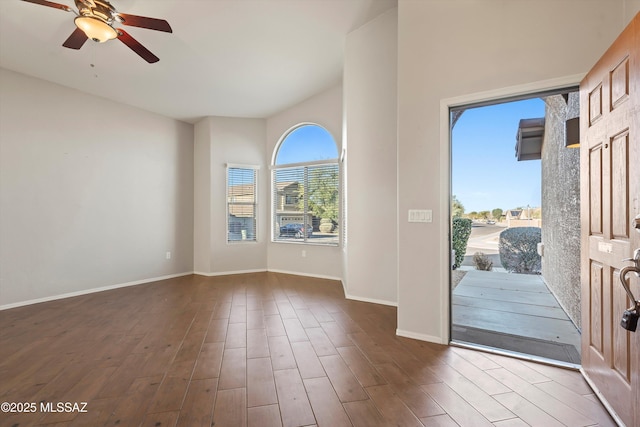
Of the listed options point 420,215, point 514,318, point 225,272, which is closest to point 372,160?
point 420,215

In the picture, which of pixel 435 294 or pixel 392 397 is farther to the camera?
pixel 435 294

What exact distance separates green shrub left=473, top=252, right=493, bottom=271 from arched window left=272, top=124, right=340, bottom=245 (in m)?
2.21

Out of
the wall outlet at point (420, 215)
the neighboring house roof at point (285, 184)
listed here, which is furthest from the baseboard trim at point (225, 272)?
the wall outlet at point (420, 215)

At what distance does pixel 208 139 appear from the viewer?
19.3 feet

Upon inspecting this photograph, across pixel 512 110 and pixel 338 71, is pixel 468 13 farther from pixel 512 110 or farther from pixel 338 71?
pixel 338 71

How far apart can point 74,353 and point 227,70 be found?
145 inches

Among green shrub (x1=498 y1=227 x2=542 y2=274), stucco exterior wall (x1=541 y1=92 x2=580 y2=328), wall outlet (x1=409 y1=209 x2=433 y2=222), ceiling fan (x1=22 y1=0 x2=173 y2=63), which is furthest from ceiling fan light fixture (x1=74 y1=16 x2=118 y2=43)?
green shrub (x1=498 y1=227 x2=542 y2=274)

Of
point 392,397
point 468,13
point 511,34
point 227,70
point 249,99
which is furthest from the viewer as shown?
point 249,99

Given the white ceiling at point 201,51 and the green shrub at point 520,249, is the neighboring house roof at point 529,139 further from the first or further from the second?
the white ceiling at point 201,51

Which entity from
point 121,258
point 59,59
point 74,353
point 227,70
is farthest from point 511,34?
point 121,258

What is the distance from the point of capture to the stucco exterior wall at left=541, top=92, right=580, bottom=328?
10.8 ft

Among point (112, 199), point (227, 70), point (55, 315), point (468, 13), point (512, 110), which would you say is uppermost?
point (227, 70)

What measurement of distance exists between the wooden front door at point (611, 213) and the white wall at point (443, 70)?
42cm

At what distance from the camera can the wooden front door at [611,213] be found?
1514 mm
